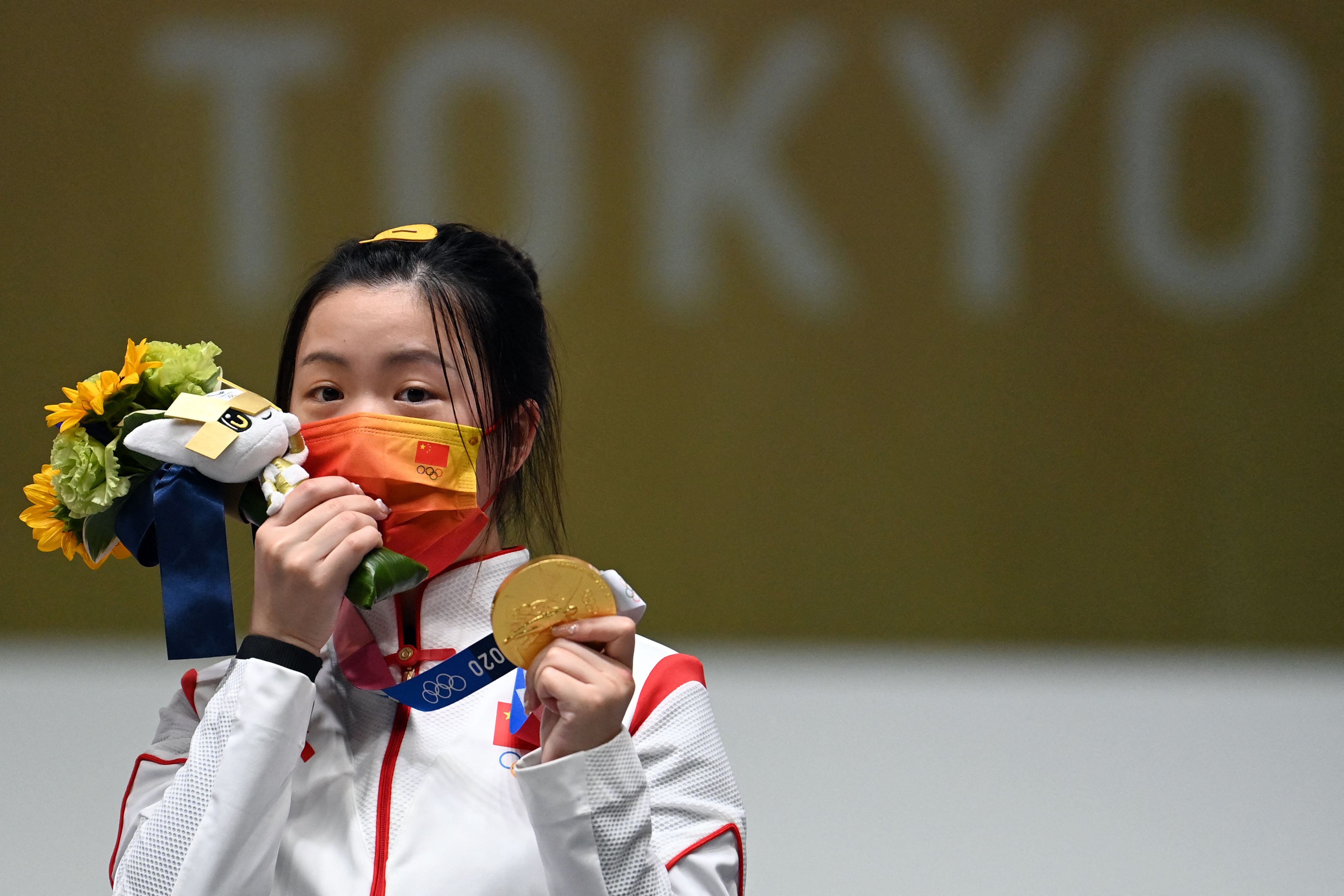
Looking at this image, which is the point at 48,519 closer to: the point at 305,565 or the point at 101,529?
the point at 101,529

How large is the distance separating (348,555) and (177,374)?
26 cm

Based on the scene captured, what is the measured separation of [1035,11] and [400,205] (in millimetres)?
1836

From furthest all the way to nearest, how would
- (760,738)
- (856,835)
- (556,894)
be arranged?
1. (760,738)
2. (856,835)
3. (556,894)

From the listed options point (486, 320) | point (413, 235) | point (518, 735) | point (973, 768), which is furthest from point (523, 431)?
point (973, 768)

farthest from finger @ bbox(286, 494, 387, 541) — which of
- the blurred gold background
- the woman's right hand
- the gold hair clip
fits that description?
the blurred gold background

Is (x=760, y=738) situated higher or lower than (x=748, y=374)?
lower

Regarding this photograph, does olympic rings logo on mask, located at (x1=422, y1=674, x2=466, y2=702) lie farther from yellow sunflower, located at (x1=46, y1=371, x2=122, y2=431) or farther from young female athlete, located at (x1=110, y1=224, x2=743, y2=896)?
yellow sunflower, located at (x1=46, y1=371, x2=122, y2=431)

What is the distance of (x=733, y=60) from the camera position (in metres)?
3.40

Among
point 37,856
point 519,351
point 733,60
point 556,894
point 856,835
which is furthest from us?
point 733,60

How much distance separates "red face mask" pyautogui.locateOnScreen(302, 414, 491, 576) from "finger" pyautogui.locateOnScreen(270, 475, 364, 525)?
47 millimetres

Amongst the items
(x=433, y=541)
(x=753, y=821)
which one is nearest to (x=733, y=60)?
(x=753, y=821)

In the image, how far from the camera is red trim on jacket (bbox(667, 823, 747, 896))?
3.69 ft

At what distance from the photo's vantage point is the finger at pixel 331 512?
3.55ft

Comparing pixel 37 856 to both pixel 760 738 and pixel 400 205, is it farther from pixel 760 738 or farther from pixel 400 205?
pixel 400 205
